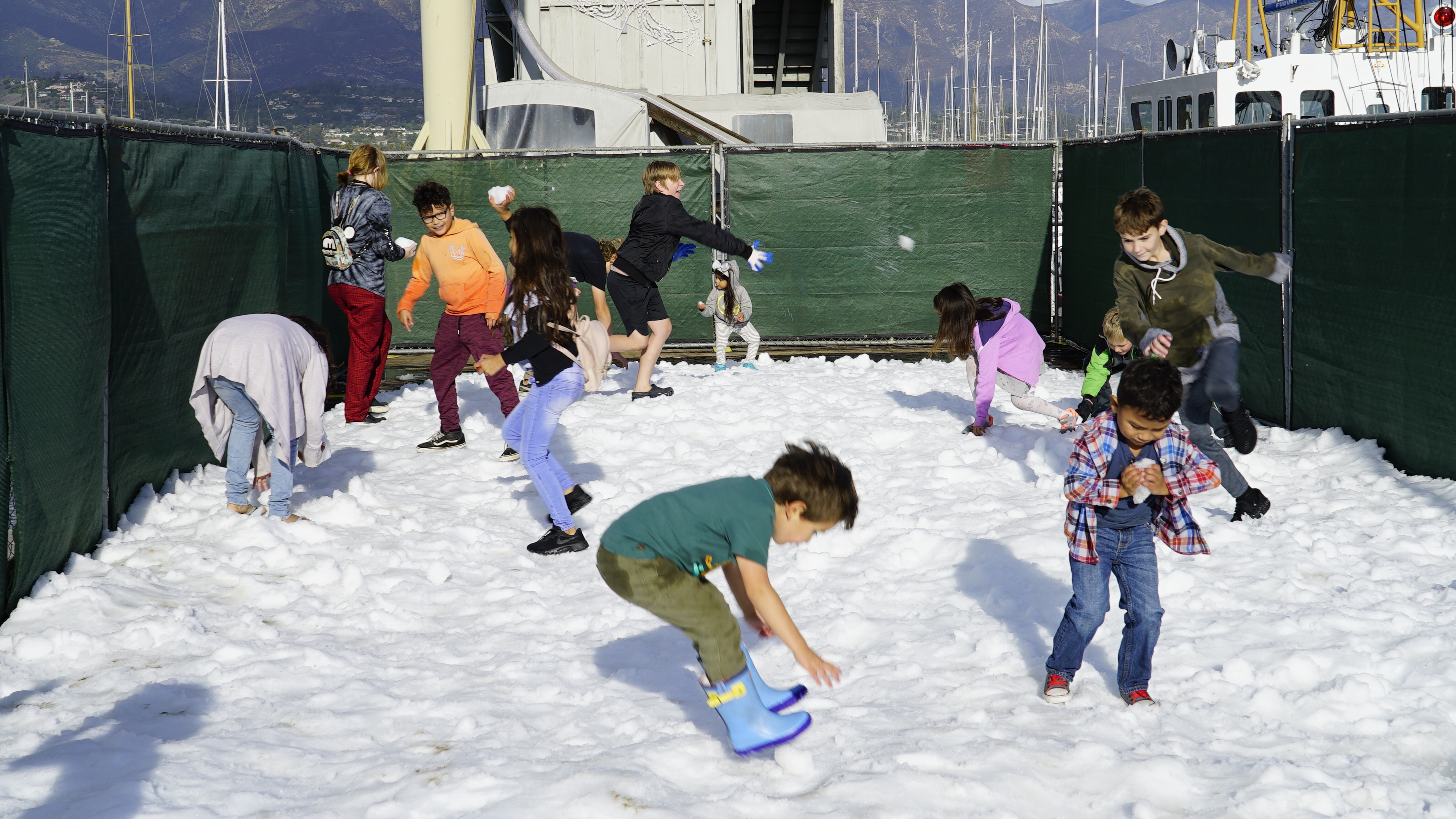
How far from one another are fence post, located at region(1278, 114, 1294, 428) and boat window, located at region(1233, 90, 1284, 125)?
29.9 feet

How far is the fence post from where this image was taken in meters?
8.32

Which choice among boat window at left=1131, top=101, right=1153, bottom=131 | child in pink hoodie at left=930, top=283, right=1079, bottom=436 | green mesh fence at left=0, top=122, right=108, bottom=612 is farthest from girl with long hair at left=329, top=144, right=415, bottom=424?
boat window at left=1131, top=101, right=1153, bottom=131

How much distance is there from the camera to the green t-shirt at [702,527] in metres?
3.69

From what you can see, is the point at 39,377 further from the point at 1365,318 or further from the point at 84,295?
the point at 1365,318

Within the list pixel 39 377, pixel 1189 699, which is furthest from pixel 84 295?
pixel 1189 699

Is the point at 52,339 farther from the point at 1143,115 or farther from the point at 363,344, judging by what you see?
the point at 1143,115

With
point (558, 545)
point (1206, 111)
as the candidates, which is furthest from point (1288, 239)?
point (1206, 111)

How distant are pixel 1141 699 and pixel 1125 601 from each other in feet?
1.30

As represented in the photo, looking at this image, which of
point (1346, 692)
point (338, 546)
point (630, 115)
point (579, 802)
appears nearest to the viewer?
point (579, 802)

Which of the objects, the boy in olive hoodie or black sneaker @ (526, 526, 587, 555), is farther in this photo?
black sneaker @ (526, 526, 587, 555)

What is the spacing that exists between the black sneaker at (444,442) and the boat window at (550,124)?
13.8 metres

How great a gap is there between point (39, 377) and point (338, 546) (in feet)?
5.74

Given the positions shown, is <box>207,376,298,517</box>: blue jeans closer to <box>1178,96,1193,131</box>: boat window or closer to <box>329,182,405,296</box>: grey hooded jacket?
<box>329,182,405,296</box>: grey hooded jacket

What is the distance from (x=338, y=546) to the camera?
21.7 feet
